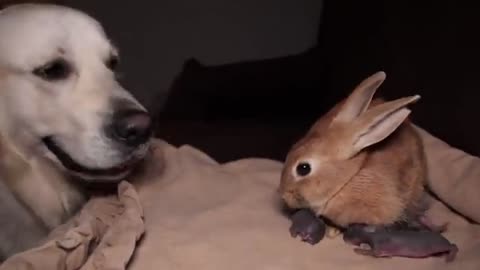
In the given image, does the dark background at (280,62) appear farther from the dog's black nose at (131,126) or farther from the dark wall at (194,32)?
the dog's black nose at (131,126)

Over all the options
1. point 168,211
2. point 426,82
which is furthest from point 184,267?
point 426,82

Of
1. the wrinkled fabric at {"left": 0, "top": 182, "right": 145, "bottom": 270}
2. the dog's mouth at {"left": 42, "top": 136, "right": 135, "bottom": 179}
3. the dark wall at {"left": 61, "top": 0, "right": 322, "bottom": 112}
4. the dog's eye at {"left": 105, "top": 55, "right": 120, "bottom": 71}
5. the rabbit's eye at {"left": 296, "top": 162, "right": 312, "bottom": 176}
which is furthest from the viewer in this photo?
the dark wall at {"left": 61, "top": 0, "right": 322, "bottom": 112}

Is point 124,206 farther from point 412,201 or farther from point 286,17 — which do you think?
point 286,17

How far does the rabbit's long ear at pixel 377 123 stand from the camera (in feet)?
4.33

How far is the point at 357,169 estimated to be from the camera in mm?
1345

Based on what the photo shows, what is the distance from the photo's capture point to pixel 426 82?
5.50ft

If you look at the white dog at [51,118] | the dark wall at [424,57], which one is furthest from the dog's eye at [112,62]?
the dark wall at [424,57]

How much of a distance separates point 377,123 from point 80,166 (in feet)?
1.90

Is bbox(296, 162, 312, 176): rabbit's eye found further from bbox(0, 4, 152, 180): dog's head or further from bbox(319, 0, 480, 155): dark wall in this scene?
bbox(319, 0, 480, 155): dark wall

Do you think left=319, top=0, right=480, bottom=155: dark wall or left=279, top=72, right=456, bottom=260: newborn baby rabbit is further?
left=319, top=0, right=480, bottom=155: dark wall

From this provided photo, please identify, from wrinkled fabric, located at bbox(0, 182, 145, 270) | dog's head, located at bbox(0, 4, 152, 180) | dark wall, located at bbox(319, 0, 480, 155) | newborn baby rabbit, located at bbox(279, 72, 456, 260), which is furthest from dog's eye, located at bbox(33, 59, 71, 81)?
dark wall, located at bbox(319, 0, 480, 155)

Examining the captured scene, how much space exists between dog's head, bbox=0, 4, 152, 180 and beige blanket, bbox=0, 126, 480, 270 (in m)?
0.10

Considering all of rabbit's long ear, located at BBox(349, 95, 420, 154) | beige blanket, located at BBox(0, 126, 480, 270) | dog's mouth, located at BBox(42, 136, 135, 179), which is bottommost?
beige blanket, located at BBox(0, 126, 480, 270)

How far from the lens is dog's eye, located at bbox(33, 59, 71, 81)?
4.73 feet
